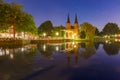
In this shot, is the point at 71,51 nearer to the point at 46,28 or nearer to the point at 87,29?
the point at 87,29

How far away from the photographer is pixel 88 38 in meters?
107

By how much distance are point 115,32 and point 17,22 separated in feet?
459

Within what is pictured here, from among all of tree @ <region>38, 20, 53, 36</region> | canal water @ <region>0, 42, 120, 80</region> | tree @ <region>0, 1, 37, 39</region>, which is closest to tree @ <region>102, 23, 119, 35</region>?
tree @ <region>38, 20, 53, 36</region>

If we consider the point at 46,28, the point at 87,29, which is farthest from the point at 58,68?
the point at 46,28

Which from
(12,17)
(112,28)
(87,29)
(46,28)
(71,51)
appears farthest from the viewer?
(112,28)

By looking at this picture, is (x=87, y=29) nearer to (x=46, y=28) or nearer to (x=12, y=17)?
(x=46, y=28)

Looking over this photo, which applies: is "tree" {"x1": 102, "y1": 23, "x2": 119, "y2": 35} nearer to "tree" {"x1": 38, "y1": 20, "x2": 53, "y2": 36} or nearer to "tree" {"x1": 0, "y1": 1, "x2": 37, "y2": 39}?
"tree" {"x1": 38, "y1": 20, "x2": 53, "y2": 36}

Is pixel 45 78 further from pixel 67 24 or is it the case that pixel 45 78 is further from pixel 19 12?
pixel 67 24

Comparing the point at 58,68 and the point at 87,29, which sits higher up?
the point at 87,29

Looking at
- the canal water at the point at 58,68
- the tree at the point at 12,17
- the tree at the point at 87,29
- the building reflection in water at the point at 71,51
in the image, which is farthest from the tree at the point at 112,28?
the canal water at the point at 58,68

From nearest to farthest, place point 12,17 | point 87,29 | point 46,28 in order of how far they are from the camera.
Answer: point 12,17 < point 87,29 < point 46,28

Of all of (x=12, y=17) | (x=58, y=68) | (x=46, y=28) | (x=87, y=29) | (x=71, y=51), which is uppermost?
(x=46, y=28)

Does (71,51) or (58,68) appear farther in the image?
(71,51)

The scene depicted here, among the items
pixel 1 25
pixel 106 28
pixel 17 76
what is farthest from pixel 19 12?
pixel 106 28
